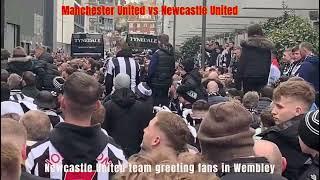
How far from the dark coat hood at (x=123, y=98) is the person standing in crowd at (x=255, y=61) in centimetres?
323

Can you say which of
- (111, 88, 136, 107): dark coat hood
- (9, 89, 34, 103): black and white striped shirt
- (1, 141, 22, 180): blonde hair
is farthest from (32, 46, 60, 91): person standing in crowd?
(1, 141, 22, 180): blonde hair

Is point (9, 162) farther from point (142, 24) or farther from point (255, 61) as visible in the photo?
point (142, 24)

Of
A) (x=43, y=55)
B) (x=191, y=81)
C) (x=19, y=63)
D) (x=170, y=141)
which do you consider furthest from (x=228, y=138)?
(x=43, y=55)

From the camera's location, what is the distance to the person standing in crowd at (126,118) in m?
9.07

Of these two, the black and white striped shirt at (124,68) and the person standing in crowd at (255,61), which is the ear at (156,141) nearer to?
the person standing in crowd at (255,61)

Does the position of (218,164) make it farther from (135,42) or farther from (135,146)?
(135,42)

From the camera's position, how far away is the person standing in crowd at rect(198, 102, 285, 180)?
4059 millimetres

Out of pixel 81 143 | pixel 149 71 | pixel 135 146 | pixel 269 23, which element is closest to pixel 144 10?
pixel 269 23

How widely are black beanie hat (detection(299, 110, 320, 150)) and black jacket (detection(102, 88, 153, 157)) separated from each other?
4957mm

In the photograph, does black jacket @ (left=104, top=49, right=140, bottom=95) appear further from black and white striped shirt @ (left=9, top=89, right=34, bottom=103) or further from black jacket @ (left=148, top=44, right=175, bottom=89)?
black and white striped shirt @ (left=9, top=89, right=34, bottom=103)

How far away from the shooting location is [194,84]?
11.2 metres

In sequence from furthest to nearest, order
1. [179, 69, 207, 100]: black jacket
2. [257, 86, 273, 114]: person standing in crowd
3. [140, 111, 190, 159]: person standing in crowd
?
[179, 69, 207, 100]: black jacket
[257, 86, 273, 114]: person standing in crowd
[140, 111, 190, 159]: person standing in crowd

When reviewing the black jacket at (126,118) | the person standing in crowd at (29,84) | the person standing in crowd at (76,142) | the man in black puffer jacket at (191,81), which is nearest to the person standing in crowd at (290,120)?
the person standing in crowd at (76,142)

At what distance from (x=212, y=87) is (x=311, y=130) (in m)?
7.22
